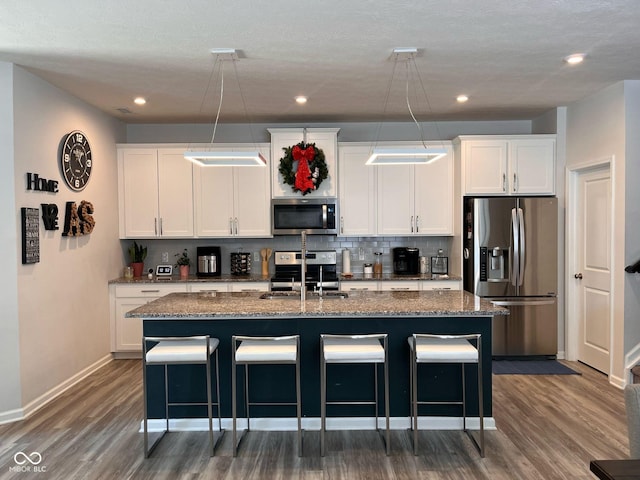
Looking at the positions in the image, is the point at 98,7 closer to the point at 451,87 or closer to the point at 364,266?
the point at 451,87

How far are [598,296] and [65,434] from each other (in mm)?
4757

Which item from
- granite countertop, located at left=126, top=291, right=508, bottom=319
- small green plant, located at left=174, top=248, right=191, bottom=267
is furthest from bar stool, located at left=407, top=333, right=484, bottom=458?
small green plant, located at left=174, top=248, right=191, bottom=267

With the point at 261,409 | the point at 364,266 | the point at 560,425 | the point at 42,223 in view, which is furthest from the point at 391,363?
the point at 42,223

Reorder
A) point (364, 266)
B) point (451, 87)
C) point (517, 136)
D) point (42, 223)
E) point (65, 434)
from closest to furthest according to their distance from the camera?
point (65, 434), point (42, 223), point (451, 87), point (517, 136), point (364, 266)

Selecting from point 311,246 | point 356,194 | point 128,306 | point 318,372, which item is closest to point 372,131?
point 356,194

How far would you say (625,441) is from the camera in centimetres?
311

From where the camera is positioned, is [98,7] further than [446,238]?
No

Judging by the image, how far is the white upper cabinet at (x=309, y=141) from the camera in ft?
17.3

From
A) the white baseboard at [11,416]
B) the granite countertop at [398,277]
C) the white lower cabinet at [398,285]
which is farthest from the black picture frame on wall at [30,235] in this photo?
the white lower cabinet at [398,285]

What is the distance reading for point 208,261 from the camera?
5469 mm

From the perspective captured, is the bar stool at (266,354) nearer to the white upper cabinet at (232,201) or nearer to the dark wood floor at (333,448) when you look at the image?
the dark wood floor at (333,448)

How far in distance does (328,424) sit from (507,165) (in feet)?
11.3

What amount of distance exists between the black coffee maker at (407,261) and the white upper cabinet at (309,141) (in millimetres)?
1035

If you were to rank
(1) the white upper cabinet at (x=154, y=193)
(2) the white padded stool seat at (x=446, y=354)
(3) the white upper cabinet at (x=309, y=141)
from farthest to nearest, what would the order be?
1. (1) the white upper cabinet at (x=154, y=193)
2. (3) the white upper cabinet at (x=309, y=141)
3. (2) the white padded stool seat at (x=446, y=354)
